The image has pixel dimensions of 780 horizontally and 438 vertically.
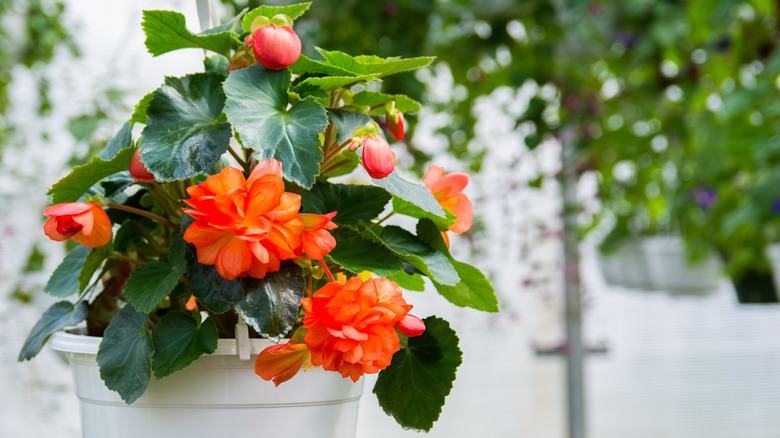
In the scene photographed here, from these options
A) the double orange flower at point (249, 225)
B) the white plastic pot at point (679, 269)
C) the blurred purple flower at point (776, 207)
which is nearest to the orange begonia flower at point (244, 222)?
the double orange flower at point (249, 225)

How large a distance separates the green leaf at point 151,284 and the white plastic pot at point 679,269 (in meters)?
1.25

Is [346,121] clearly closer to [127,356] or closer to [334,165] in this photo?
[334,165]

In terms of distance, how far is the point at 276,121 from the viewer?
1.17 feet

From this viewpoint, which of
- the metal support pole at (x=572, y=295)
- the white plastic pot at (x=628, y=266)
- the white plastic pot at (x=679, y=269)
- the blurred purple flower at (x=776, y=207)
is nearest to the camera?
the blurred purple flower at (x=776, y=207)

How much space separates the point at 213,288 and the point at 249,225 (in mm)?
54

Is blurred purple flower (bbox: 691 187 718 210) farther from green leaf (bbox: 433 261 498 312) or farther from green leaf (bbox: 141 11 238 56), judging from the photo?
green leaf (bbox: 141 11 238 56)

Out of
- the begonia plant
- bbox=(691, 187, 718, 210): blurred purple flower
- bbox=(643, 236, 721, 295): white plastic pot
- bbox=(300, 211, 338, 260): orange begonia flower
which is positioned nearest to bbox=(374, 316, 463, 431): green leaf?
the begonia plant

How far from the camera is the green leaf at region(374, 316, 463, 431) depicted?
1.32ft

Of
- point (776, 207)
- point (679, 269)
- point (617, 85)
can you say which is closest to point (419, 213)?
point (776, 207)

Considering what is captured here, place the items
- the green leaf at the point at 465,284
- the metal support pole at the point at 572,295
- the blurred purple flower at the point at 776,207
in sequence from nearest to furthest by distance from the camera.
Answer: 1. the green leaf at the point at 465,284
2. the blurred purple flower at the point at 776,207
3. the metal support pole at the point at 572,295

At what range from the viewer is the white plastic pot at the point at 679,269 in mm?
1386

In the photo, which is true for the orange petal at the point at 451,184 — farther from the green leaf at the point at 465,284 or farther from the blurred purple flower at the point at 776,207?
the blurred purple flower at the point at 776,207

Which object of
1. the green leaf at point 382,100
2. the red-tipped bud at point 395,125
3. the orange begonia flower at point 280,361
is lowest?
the orange begonia flower at point 280,361

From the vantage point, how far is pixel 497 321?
63.4 inches
